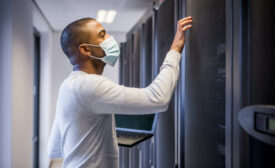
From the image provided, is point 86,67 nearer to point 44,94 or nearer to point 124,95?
point 124,95

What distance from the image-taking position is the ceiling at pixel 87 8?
10.2 feet

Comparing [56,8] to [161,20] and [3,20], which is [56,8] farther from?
[161,20]

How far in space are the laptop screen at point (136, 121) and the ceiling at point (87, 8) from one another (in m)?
2.06

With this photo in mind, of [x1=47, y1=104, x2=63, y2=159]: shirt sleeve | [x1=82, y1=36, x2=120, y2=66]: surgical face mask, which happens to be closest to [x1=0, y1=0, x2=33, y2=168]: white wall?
[x1=47, y1=104, x2=63, y2=159]: shirt sleeve

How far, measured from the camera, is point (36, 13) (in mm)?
3172

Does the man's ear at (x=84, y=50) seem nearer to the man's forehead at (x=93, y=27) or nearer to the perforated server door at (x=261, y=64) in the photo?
the man's forehead at (x=93, y=27)

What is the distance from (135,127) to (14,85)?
4.37ft

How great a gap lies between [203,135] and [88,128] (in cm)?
43

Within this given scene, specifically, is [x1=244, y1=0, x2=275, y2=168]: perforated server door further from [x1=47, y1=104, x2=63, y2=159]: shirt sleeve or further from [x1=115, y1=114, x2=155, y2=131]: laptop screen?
[x1=47, y1=104, x2=63, y2=159]: shirt sleeve

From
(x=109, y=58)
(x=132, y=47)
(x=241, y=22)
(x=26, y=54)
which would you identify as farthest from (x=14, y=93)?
(x=241, y=22)

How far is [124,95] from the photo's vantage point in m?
0.84

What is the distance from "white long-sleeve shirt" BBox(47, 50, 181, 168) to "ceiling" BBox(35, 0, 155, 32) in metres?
2.36

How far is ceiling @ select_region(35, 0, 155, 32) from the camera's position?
3096 mm

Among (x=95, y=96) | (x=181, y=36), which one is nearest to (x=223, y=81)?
(x=181, y=36)
